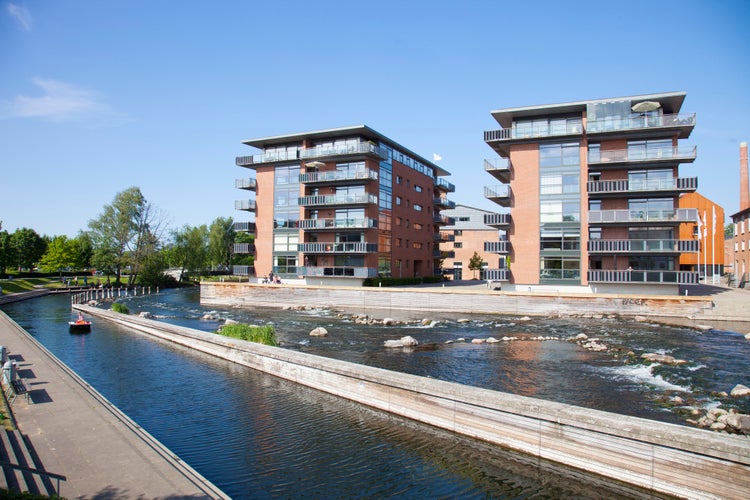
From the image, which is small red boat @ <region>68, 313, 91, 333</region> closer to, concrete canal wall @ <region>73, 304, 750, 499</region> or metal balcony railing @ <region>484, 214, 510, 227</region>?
concrete canal wall @ <region>73, 304, 750, 499</region>

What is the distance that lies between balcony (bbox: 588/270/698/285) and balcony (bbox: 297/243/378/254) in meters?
22.2

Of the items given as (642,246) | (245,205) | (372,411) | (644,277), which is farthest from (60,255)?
(644,277)

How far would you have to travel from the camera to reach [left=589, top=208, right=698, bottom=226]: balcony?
3944 centimetres

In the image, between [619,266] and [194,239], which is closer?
[619,266]

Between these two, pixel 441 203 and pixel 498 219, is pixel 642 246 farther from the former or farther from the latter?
pixel 441 203

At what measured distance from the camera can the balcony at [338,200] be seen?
51.8m

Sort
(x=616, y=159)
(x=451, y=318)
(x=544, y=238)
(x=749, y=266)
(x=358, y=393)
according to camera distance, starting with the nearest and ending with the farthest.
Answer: (x=358, y=393) → (x=451, y=318) → (x=616, y=159) → (x=544, y=238) → (x=749, y=266)

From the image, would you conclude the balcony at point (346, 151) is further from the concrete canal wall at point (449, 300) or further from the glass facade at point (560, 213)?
the glass facade at point (560, 213)

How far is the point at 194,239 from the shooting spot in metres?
82.7

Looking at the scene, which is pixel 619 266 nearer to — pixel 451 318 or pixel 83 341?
pixel 451 318

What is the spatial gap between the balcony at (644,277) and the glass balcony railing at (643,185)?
714cm

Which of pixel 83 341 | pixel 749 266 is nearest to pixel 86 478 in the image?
pixel 83 341

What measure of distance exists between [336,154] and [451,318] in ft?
77.9

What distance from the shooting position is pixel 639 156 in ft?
135
